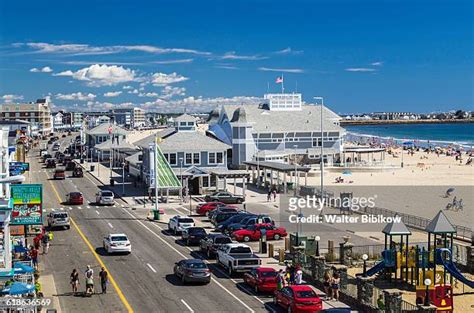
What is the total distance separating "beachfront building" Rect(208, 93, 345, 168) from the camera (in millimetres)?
91000

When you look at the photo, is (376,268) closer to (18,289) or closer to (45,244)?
(18,289)

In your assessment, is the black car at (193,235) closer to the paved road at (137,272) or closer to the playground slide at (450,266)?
the paved road at (137,272)

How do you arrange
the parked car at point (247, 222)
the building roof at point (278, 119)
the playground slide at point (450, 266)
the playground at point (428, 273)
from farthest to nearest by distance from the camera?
the building roof at point (278, 119) < the parked car at point (247, 222) < the playground slide at point (450, 266) < the playground at point (428, 273)

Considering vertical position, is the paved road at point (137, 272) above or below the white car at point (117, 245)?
below

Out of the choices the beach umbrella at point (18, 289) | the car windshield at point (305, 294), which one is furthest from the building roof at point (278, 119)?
the beach umbrella at point (18, 289)

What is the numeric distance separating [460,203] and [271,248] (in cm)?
2650

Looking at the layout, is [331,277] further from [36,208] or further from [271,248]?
[36,208]

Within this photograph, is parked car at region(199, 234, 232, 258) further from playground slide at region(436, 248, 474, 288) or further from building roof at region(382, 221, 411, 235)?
playground slide at region(436, 248, 474, 288)

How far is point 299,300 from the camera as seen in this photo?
2475 centimetres

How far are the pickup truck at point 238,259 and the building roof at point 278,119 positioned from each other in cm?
5810

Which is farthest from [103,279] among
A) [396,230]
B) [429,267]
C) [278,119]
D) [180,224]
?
[278,119]

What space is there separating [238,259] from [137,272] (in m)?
4.95

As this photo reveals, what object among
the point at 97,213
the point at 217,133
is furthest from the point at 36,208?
the point at 217,133

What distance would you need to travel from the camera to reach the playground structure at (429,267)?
26.0 metres
